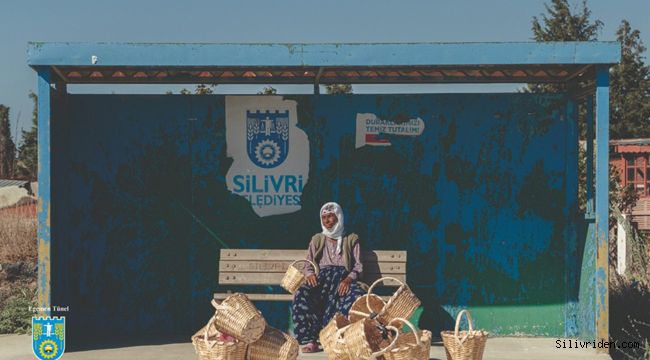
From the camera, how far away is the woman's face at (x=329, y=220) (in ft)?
31.0

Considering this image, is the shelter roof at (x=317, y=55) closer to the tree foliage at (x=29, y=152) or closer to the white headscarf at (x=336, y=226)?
Result: the white headscarf at (x=336, y=226)

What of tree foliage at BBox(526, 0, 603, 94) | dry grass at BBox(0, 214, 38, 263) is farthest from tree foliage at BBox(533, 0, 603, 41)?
dry grass at BBox(0, 214, 38, 263)

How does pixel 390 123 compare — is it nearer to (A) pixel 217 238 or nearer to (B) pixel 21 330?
(A) pixel 217 238

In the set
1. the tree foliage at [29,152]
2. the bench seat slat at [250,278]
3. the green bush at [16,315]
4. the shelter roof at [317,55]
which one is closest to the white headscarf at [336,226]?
the bench seat slat at [250,278]

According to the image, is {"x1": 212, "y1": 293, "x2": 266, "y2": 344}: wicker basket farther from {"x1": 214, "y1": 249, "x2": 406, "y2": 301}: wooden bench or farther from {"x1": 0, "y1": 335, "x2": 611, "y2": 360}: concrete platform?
{"x1": 214, "y1": 249, "x2": 406, "y2": 301}: wooden bench

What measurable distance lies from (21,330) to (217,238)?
235cm

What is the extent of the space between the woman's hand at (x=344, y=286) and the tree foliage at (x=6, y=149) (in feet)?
67.0

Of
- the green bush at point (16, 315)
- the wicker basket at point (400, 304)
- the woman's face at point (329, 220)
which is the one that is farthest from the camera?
the green bush at point (16, 315)

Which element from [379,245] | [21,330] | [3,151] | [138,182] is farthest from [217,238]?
[3,151]

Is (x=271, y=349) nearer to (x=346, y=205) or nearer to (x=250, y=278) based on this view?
(x=250, y=278)

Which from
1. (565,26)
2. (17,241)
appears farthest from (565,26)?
(17,241)

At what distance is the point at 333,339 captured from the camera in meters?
7.79

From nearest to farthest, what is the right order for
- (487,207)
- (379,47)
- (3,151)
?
1. (379,47)
2. (487,207)
3. (3,151)

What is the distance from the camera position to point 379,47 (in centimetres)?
889
